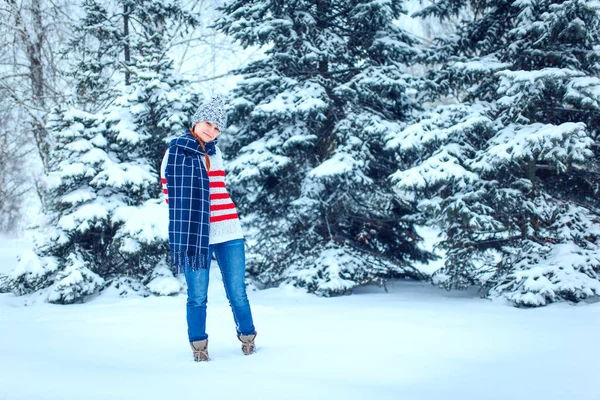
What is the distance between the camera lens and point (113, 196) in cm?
652

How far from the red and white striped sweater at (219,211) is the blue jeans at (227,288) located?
0.06 m

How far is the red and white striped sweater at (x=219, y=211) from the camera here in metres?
3.26

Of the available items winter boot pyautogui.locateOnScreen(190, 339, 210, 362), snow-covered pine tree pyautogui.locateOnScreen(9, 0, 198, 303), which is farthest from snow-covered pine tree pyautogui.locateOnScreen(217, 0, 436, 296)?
winter boot pyautogui.locateOnScreen(190, 339, 210, 362)

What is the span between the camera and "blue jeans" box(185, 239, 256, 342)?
3.22 metres

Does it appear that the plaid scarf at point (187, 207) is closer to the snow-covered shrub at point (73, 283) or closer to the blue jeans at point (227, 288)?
the blue jeans at point (227, 288)

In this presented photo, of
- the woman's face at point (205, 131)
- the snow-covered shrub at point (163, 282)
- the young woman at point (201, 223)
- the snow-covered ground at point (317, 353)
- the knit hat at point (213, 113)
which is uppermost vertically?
the knit hat at point (213, 113)

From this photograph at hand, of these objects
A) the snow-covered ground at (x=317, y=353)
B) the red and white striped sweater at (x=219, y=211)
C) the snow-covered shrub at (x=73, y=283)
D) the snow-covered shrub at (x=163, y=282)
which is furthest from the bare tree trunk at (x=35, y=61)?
the red and white striped sweater at (x=219, y=211)

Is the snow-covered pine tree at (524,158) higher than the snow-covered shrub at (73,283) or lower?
higher

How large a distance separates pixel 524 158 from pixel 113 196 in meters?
4.95

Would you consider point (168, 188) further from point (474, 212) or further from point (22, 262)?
point (22, 262)

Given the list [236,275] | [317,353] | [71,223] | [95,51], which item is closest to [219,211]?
[236,275]

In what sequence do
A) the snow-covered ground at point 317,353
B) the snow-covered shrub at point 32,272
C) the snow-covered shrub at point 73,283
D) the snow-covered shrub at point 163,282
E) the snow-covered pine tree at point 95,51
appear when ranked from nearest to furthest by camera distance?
the snow-covered ground at point 317,353 < the snow-covered shrub at point 73,283 < the snow-covered shrub at point 32,272 < the snow-covered shrub at point 163,282 < the snow-covered pine tree at point 95,51

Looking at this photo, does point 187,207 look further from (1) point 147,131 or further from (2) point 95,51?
(2) point 95,51

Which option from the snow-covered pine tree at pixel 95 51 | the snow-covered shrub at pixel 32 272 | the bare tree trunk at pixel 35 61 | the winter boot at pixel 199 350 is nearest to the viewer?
the winter boot at pixel 199 350
